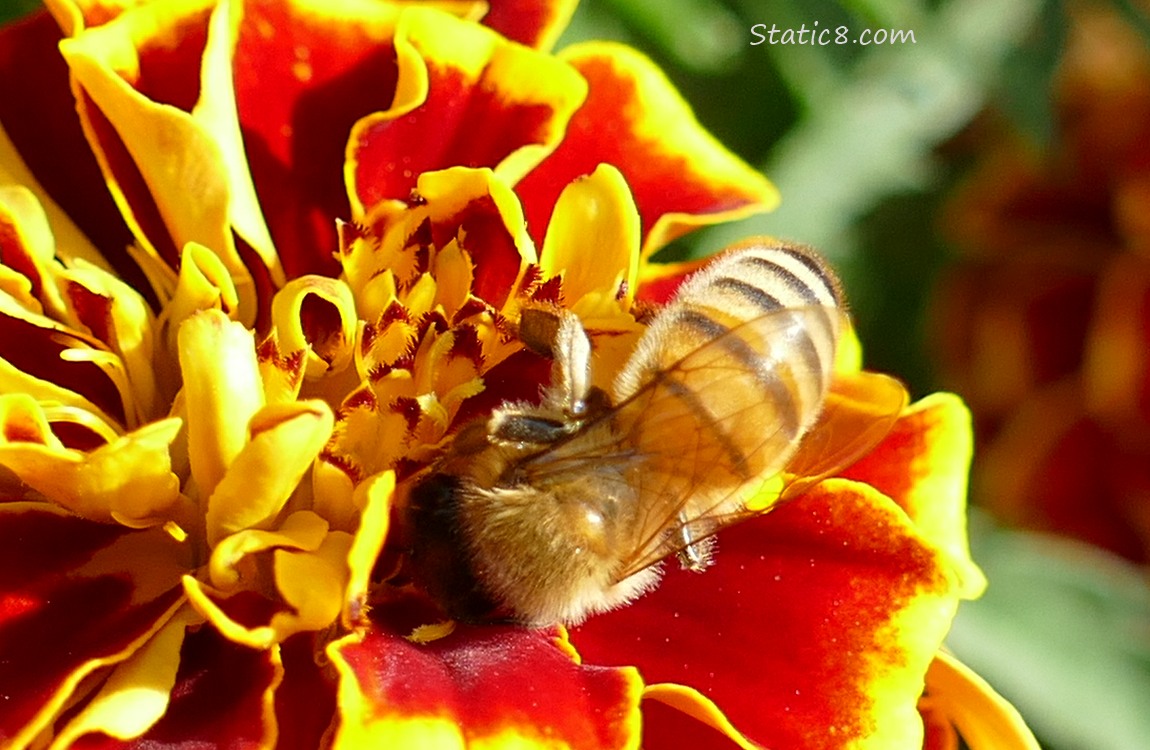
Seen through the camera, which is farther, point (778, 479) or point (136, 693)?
point (778, 479)

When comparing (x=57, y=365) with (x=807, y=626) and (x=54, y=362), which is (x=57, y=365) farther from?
(x=807, y=626)

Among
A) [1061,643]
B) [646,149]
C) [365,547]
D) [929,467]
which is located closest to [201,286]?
[365,547]

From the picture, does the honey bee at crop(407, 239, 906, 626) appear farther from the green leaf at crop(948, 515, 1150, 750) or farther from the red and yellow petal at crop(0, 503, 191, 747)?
the green leaf at crop(948, 515, 1150, 750)

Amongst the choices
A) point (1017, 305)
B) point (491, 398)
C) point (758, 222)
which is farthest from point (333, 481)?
point (1017, 305)

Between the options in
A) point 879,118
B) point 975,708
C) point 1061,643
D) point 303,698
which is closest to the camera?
point 303,698

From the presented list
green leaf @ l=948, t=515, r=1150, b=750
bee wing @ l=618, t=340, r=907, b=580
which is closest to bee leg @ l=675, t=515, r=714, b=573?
bee wing @ l=618, t=340, r=907, b=580

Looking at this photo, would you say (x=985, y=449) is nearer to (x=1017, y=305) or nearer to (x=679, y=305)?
(x=1017, y=305)
